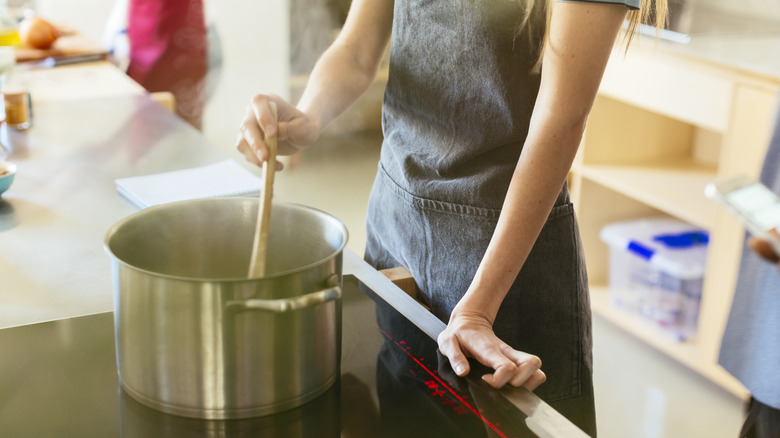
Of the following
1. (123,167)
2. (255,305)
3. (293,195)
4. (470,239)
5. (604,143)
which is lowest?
(293,195)

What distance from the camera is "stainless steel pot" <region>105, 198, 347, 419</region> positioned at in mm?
680

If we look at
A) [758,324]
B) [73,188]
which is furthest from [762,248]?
[73,188]

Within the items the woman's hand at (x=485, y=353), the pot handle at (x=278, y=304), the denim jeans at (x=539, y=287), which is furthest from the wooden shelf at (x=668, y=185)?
the pot handle at (x=278, y=304)

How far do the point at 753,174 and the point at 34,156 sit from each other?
5.43 feet

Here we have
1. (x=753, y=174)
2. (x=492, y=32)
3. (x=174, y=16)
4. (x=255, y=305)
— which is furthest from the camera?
(x=174, y=16)

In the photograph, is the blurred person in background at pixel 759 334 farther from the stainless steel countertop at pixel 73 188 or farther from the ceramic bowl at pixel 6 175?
the ceramic bowl at pixel 6 175

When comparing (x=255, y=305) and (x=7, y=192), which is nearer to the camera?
(x=255, y=305)

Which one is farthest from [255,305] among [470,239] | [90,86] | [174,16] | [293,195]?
[293,195]

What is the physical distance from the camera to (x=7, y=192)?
4.53ft

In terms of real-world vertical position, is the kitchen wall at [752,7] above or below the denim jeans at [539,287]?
above

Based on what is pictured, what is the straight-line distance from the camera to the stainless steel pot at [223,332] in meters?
0.68

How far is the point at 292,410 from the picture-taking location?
77 cm

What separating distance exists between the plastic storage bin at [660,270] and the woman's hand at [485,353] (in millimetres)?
1575

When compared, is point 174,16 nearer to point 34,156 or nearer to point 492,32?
point 34,156
